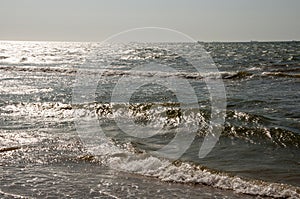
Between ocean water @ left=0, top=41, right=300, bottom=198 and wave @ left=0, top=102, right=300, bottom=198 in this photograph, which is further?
wave @ left=0, top=102, right=300, bottom=198

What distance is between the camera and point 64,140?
11.3 metres

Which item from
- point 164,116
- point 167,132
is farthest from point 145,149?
point 164,116

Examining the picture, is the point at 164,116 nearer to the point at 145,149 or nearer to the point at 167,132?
the point at 167,132

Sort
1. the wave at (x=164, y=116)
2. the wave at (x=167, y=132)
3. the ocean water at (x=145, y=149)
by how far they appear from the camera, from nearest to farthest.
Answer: the ocean water at (x=145, y=149)
the wave at (x=167, y=132)
the wave at (x=164, y=116)

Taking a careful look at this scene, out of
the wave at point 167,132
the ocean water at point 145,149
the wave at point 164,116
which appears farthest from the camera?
the wave at point 164,116

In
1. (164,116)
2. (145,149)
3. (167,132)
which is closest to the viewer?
(145,149)

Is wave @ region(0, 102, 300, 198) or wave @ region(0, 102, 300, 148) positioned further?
wave @ region(0, 102, 300, 148)

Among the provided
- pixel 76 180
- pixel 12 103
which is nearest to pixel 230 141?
pixel 76 180

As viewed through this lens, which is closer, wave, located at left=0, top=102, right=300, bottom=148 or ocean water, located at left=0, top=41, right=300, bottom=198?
ocean water, located at left=0, top=41, right=300, bottom=198

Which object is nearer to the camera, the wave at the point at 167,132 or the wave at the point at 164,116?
the wave at the point at 167,132


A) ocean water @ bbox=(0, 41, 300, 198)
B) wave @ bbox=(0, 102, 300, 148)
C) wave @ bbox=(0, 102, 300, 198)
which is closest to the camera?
ocean water @ bbox=(0, 41, 300, 198)

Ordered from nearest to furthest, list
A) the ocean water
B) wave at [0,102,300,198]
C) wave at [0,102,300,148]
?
the ocean water → wave at [0,102,300,198] → wave at [0,102,300,148]

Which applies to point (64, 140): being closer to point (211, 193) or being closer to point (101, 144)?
point (101, 144)

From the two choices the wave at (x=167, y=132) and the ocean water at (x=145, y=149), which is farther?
the wave at (x=167, y=132)
